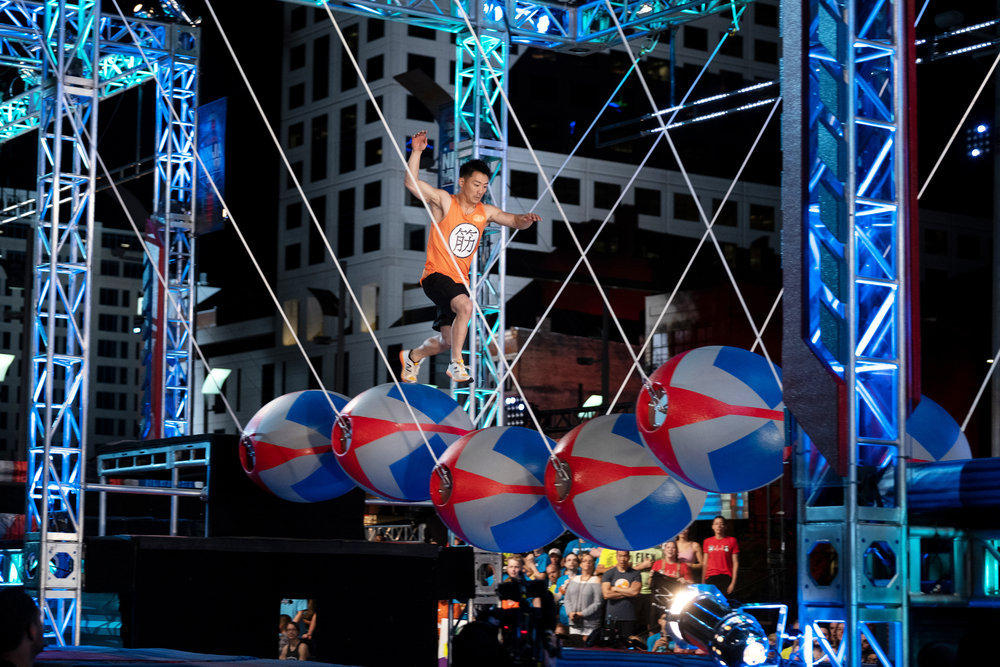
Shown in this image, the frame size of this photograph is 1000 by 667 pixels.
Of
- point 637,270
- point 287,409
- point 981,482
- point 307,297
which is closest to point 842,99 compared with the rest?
point 981,482

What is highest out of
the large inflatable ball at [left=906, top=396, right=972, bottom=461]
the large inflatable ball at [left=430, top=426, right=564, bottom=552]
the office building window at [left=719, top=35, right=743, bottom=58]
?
the office building window at [left=719, top=35, right=743, bottom=58]

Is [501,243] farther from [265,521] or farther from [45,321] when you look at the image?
[45,321]

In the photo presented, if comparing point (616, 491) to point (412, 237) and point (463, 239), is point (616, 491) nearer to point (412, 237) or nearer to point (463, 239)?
point (463, 239)

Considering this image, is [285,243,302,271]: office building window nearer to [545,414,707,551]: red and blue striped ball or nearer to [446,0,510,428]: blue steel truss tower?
[446,0,510,428]: blue steel truss tower

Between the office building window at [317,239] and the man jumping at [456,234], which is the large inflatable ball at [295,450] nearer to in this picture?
the man jumping at [456,234]

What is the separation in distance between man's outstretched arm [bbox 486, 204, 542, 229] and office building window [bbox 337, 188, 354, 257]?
110 feet

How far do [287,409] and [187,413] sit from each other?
5.58 meters

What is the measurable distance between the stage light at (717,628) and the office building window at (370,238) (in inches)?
1367

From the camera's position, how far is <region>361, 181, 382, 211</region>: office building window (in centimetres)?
4359

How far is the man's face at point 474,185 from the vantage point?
411 inches

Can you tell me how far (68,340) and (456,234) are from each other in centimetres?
378

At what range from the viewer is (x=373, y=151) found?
44062 mm

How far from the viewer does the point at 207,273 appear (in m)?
44.1

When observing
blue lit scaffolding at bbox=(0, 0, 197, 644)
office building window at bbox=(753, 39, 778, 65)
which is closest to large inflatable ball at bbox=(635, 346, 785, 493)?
blue lit scaffolding at bbox=(0, 0, 197, 644)
